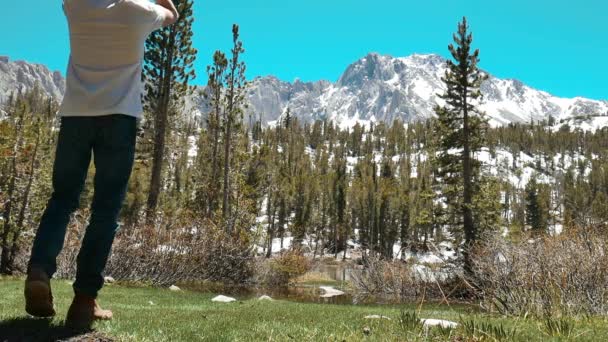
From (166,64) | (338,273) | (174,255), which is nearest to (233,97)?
(166,64)

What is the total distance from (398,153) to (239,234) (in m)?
147

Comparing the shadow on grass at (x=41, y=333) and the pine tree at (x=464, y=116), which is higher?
the pine tree at (x=464, y=116)

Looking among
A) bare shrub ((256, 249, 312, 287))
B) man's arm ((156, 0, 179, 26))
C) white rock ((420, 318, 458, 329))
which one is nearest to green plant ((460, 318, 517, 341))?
white rock ((420, 318, 458, 329))

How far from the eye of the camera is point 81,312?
109 inches

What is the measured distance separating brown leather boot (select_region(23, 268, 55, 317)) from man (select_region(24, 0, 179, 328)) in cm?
3

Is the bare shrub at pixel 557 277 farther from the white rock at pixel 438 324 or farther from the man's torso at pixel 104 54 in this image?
the man's torso at pixel 104 54

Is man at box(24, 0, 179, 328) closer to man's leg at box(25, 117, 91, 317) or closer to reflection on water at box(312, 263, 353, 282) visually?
man's leg at box(25, 117, 91, 317)

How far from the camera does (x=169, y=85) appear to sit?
2605 centimetres

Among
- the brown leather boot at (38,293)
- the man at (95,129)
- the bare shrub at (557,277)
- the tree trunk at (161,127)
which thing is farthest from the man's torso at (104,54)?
the tree trunk at (161,127)

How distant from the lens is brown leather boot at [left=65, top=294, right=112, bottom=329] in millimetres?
2691

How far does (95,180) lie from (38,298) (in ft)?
2.38

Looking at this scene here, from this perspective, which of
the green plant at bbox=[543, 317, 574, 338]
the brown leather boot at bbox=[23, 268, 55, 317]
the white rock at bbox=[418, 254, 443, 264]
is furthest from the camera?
the white rock at bbox=[418, 254, 443, 264]

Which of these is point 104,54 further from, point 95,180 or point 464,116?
point 464,116

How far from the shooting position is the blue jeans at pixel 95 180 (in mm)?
2770
